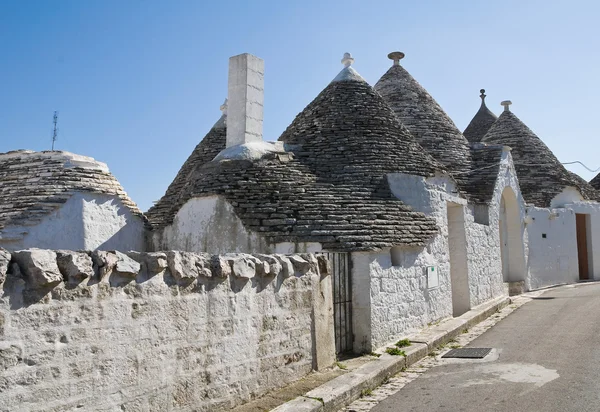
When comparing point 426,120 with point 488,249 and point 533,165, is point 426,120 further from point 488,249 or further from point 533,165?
point 533,165

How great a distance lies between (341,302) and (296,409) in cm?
257

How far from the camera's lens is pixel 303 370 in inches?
223

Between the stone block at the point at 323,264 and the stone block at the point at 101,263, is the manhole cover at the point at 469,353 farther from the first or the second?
the stone block at the point at 101,263

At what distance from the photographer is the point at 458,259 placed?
37.1 ft

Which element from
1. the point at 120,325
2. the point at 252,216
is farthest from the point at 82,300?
the point at 252,216

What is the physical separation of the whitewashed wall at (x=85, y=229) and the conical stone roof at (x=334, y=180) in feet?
5.71

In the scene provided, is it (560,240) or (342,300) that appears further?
(560,240)

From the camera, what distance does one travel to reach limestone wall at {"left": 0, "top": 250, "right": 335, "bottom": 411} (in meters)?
3.13

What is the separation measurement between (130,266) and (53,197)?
24.9ft

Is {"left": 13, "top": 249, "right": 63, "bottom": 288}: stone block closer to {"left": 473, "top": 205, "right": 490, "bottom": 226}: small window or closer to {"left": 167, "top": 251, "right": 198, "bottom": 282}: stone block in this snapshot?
{"left": 167, "top": 251, "right": 198, "bottom": 282}: stone block

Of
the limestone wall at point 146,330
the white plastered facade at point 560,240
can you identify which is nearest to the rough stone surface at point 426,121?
the white plastered facade at point 560,240

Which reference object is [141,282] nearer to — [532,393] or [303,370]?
[303,370]

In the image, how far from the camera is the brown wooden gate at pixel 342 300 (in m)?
6.94

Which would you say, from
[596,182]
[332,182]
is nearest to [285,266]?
[332,182]
